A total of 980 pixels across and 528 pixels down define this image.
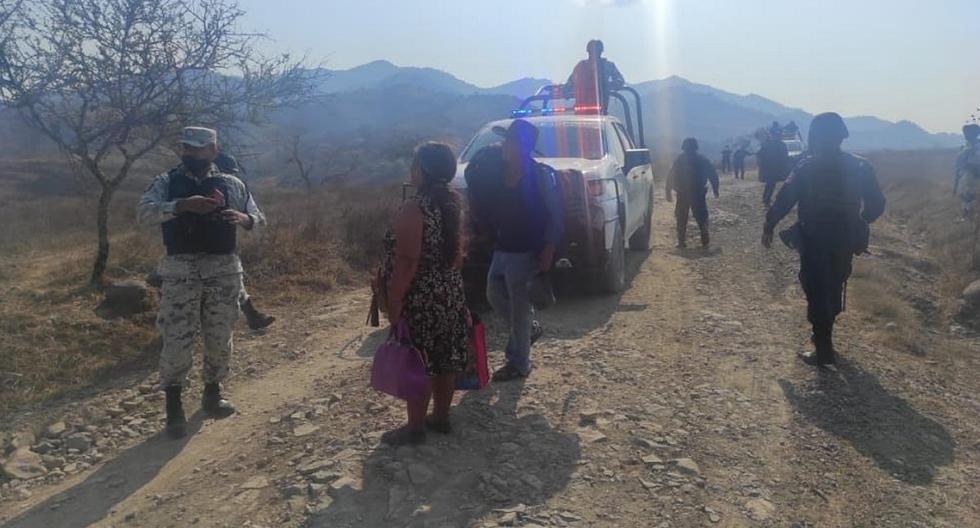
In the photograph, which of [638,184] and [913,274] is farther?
[913,274]

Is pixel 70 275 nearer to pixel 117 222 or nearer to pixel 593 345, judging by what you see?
pixel 593 345

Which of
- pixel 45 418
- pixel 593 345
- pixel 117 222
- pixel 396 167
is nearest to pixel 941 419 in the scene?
pixel 593 345

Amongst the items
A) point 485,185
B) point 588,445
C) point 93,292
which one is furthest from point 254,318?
point 588,445

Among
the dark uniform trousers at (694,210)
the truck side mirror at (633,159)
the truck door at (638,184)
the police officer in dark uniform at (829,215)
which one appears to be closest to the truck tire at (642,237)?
the truck door at (638,184)

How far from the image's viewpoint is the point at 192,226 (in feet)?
14.3

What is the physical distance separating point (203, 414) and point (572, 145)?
4.41 m

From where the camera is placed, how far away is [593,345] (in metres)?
5.82

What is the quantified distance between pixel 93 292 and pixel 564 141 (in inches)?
196

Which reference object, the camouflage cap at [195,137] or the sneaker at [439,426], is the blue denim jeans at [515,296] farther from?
the camouflage cap at [195,137]

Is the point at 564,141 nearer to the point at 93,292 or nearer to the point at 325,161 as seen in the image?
the point at 93,292

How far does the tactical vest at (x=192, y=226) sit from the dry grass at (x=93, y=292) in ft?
1.75

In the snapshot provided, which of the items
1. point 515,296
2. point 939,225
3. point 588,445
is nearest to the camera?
point 588,445

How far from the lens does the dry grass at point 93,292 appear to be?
5.71 metres

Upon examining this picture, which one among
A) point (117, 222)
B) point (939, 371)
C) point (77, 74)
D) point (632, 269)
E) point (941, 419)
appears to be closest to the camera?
point (941, 419)
